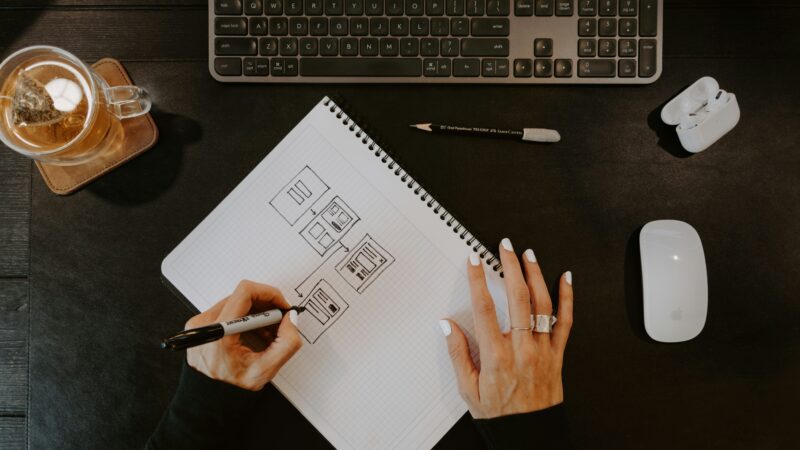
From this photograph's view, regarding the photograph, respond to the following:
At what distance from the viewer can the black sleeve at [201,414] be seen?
638 mm

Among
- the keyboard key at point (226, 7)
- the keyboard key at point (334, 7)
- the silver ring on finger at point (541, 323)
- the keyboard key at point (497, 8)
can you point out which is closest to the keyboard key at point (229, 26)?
the keyboard key at point (226, 7)

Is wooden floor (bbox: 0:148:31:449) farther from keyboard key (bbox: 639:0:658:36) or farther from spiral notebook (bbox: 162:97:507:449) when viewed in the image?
keyboard key (bbox: 639:0:658:36)

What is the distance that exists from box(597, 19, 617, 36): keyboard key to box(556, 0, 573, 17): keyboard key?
0.14ft

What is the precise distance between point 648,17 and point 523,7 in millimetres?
159

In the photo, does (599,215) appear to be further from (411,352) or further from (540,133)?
(411,352)

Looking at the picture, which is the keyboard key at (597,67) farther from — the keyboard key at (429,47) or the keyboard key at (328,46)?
the keyboard key at (328,46)

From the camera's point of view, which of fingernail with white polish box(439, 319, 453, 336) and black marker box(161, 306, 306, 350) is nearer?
black marker box(161, 306, 306, 350)

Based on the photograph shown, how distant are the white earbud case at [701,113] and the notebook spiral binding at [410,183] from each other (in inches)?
11.4

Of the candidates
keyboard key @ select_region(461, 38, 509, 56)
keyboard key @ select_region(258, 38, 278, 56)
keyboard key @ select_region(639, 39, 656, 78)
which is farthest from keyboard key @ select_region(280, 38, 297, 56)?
keyboard key @ select_region(639, 39, 656, 78)

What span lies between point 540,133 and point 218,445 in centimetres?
58

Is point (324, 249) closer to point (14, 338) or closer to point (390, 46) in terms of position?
point (390, 46)

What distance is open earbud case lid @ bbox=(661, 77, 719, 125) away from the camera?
0.65 metres

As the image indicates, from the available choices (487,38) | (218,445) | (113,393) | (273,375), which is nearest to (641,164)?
(487,38)

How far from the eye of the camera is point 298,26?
2.23 feet
